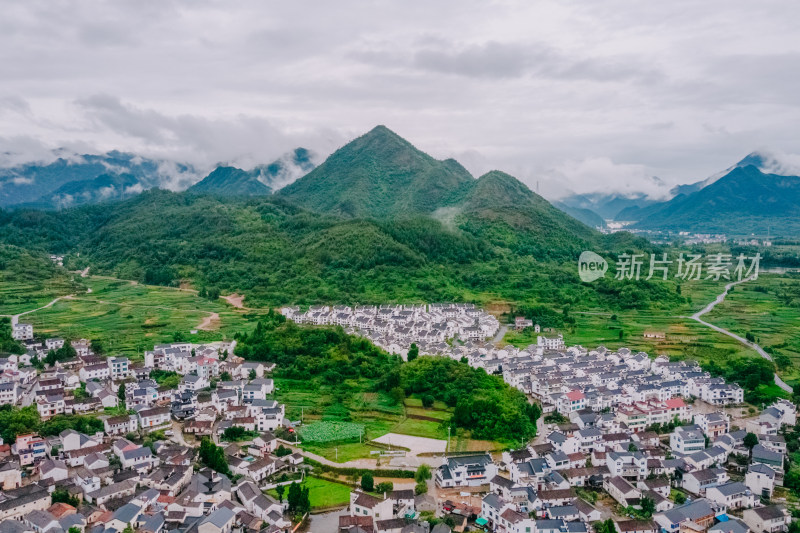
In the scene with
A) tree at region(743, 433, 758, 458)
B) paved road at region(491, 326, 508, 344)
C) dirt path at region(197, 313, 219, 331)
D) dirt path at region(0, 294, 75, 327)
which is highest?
paved road at region(491, 326, 508, 344)

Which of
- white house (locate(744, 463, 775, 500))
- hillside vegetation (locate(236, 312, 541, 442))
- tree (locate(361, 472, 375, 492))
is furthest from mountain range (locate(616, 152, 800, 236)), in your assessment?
tree (locate(361, 472, 375, 492))

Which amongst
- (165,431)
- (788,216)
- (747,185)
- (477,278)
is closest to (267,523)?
(165,431)

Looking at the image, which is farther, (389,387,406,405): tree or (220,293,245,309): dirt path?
(220,293,245,309): dirt path

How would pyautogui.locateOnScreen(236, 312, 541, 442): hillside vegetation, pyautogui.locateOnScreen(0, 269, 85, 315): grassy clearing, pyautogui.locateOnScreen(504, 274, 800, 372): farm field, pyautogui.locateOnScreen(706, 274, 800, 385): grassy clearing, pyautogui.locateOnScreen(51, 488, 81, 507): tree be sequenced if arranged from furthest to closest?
1. pyautogui.locateOnScreen(0, 269, 85, 315): grassy clearing
2. pyautogui.locateOnScreen(504, 274, 800, 372): farm field
3. pyautogui.locateOnScreen(706, 274, 800, 385): grassy clearing
4. pyautogui.locateOnScreen(236, 312, 541, 442): hillside vegetation
5. pyautogui.locateOnScreen(51, 488, 81, 507): tree

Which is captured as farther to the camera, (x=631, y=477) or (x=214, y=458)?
(x=631, y=477)

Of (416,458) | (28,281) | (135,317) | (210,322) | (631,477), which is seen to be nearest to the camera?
(631,477)

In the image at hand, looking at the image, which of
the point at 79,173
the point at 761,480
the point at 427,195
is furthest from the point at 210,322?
the point at 79,173

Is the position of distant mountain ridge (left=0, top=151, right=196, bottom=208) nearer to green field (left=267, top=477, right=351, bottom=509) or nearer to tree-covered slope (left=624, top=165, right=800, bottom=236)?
tree-covered slope (left=624, top=165, right=800, bottom=236)

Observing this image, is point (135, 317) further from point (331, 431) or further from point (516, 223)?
point (516, 223)
